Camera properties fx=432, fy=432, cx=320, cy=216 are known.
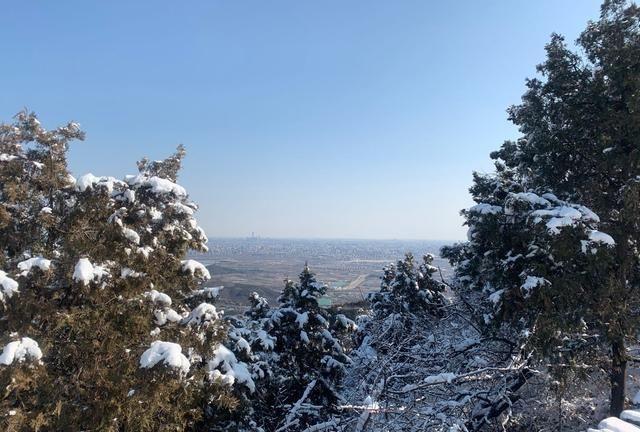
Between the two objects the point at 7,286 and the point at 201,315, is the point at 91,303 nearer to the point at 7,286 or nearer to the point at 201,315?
the point at 7,286

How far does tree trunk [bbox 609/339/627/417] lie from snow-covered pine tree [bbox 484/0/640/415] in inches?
0.6

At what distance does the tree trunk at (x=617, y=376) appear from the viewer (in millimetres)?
7230

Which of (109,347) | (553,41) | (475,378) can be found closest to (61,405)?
(109,347)

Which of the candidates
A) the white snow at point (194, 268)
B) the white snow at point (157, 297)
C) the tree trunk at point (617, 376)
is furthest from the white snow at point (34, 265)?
the tree trunk at point (617, 376)

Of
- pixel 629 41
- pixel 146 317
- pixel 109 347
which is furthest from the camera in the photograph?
pixel 629 41

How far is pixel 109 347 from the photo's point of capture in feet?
22.0

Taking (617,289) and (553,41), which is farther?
(553,41)

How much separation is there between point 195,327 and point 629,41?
9325 millimetres

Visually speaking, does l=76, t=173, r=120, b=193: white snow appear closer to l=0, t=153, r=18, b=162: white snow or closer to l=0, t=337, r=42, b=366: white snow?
l=0, t=153, r=18, b=162: white snow

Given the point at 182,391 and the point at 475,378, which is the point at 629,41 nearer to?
the point at 475,378

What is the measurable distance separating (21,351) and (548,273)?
26.1 feet

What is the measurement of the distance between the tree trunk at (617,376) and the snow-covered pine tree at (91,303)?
6.73 meters

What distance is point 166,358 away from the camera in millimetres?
6371

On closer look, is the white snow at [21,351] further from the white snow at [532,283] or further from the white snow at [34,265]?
the white snow at [532,283]
